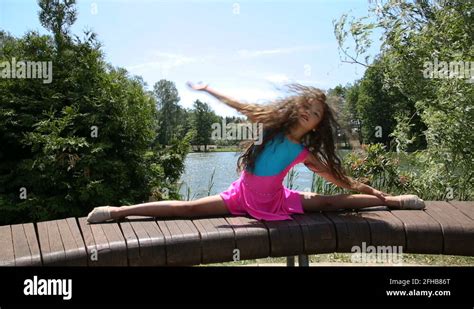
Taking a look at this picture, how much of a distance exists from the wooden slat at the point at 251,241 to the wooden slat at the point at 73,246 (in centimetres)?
94

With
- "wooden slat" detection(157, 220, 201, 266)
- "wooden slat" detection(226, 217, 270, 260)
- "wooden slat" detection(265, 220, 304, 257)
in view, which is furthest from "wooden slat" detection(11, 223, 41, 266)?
"wooden slat" detection(265, 220, 304, 257)

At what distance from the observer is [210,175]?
26.9 feet

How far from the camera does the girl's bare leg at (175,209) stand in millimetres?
3305

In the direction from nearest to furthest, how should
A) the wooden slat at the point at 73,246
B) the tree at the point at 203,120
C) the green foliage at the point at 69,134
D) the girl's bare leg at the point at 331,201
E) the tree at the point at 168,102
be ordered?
the wooden slat at the point at 73,246, the girl's bare leg at the point at 331,201, the green foliage at the point at 69,134, the tree at the point at 168,102, the tree at the point at 203,120

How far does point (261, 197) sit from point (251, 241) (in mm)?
395

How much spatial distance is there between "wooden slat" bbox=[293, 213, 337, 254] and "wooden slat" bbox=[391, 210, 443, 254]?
541 millimetres

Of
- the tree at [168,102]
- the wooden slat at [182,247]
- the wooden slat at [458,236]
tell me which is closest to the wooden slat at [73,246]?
the wooden slat at [182,247]

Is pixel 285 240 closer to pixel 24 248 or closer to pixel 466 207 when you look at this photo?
pixel 24 248

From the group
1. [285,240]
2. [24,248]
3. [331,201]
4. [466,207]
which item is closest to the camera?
[24,248]

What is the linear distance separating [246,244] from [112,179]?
2768 mm

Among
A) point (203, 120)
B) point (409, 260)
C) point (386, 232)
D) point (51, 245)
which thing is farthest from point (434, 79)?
point (203, 120)

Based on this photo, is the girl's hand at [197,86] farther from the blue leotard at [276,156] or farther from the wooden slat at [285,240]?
the wooden slat at [285,240]
